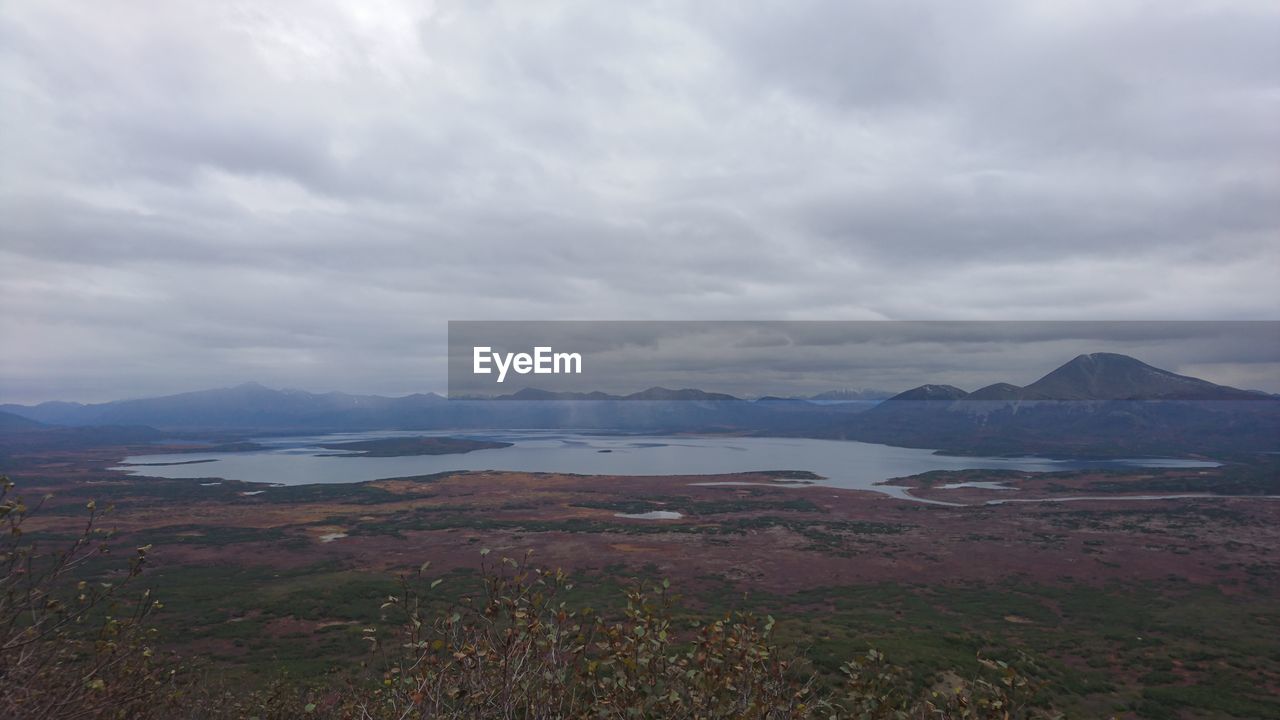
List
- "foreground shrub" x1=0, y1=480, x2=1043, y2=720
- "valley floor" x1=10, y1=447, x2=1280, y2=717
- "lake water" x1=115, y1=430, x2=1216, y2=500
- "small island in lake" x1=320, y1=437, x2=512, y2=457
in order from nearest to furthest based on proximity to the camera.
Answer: "foreground shrub" x1=0, y1=480, x2=1043, y2=720 → "valley floor" x1=10, y1=447, x2=1280, y2=717 → "lake water" x1=115, y1=430, x2=1216, y2=500 → "small island in lake" x1=320, y1=437, x2=512, y2=457

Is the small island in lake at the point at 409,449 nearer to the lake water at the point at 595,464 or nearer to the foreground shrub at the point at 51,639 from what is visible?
the lake water at the point at 595,464

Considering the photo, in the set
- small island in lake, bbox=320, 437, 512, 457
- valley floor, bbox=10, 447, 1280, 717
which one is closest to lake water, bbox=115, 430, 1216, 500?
small island in lake, bbox=320, 437, 512, 457

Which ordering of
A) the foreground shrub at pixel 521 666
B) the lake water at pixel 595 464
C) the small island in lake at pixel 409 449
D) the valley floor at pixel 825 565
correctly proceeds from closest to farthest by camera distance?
the foreground shrub at pixel 521 666
the valley floor at pixel 825 565
the lake water at pixel 595 464
the small island in lake at pixel 409 449

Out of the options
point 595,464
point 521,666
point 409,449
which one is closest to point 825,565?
point 521,666

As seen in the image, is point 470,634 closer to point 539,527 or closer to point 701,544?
point 701,544

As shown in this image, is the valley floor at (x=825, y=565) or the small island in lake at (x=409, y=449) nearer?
the valley floor at (x=825, y=565)

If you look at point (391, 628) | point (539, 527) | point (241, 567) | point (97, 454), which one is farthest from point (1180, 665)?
point (97, 454)

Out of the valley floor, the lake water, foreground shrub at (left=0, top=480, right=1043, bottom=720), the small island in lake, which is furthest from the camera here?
the small island in lake

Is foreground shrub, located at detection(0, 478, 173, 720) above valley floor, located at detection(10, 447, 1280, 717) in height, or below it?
above

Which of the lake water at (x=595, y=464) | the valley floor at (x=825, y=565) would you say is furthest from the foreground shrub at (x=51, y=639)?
the lake water at (x=595, y=464)

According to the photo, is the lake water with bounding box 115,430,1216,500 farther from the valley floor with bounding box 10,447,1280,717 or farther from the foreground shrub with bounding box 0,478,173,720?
the foreground shrub with bounding box 0,478,173,720

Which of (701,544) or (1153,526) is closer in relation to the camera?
(701,544)
